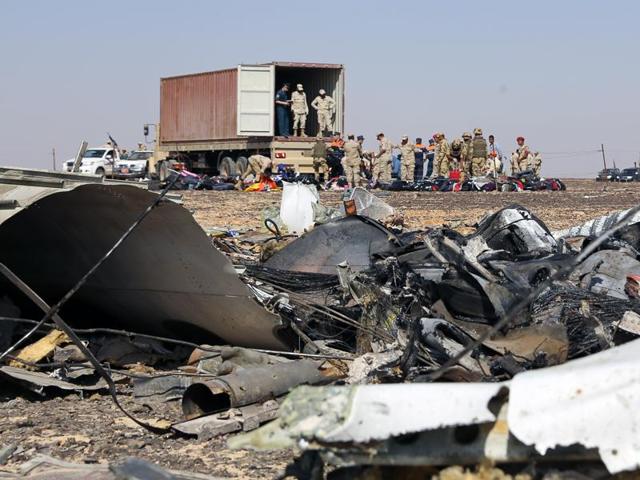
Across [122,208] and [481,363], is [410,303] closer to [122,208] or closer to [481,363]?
[481,363]

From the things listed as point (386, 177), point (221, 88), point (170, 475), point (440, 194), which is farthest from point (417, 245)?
point (221, 88)

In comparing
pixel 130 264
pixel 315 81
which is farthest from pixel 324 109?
pixel 130 264

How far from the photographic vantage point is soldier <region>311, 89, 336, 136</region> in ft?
106

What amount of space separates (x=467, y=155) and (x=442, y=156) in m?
Result: 1.33

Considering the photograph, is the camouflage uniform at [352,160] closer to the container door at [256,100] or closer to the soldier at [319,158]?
the soldier at [319,158]

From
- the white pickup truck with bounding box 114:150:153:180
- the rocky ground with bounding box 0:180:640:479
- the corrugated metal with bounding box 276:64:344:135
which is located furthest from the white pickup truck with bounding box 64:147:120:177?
the rocky ground with bounding box 0:180:640:479

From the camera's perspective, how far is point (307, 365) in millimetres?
6273

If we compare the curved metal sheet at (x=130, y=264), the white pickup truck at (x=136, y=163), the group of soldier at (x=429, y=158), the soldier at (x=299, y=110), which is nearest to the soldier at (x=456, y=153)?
the group of soldier at (x=429, y=158)

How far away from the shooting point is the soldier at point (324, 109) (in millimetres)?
32281

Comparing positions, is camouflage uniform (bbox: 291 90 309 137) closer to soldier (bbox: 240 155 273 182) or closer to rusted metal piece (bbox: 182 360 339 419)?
soldier (bbox: 240 155 273 182)

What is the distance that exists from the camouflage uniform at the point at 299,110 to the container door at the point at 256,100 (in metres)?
0.71

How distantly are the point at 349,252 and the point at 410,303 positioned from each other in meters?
2.15

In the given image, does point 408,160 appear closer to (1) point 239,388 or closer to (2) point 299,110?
(2) point 299,110

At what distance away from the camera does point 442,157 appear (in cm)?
3191
